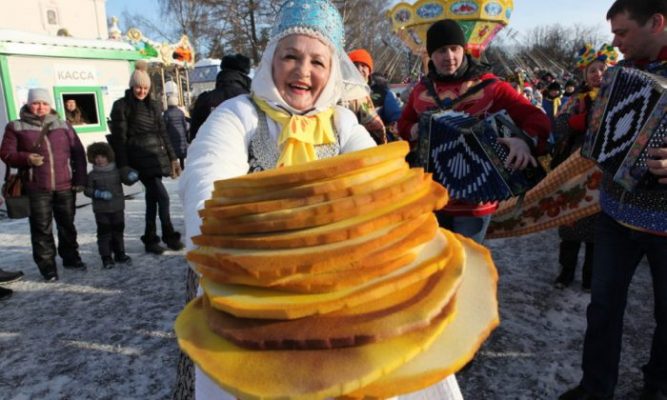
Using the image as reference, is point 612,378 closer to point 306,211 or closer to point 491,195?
point 491,195

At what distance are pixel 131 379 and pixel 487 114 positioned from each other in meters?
2.79

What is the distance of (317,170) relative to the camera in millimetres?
763

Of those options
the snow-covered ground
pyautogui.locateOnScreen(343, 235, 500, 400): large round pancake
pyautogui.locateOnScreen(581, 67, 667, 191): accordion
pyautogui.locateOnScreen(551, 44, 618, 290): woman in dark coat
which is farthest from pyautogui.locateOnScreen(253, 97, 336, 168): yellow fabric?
pyautogui.locateOnScreen(551, 44, 618, 290): woman in dark coat

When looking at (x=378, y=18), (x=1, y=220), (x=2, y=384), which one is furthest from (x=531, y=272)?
(x=378, y=18)

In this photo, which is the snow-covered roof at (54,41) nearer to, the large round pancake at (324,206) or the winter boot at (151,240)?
the winter boot at (151,240)

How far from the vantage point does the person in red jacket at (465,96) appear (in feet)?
8.23

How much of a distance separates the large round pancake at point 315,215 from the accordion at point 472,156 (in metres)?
1.84

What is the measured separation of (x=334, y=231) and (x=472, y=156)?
203 centimetres

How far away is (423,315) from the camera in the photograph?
709 millimetres

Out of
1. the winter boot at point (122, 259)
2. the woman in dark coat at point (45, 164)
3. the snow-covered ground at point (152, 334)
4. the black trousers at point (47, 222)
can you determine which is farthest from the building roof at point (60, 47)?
the winter boot at point (122, 259)

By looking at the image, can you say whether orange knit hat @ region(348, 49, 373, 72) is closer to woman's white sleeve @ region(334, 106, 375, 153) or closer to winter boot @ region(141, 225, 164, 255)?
winter boot @ region(141, 225, 164, 255)

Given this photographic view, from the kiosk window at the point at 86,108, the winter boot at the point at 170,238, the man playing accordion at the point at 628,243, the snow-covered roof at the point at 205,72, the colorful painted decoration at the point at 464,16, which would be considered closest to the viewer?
the man playing accordion at the point at 628,243

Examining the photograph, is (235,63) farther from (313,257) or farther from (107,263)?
(313,257)

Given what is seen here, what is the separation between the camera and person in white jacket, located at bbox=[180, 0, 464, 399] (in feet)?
4.80
